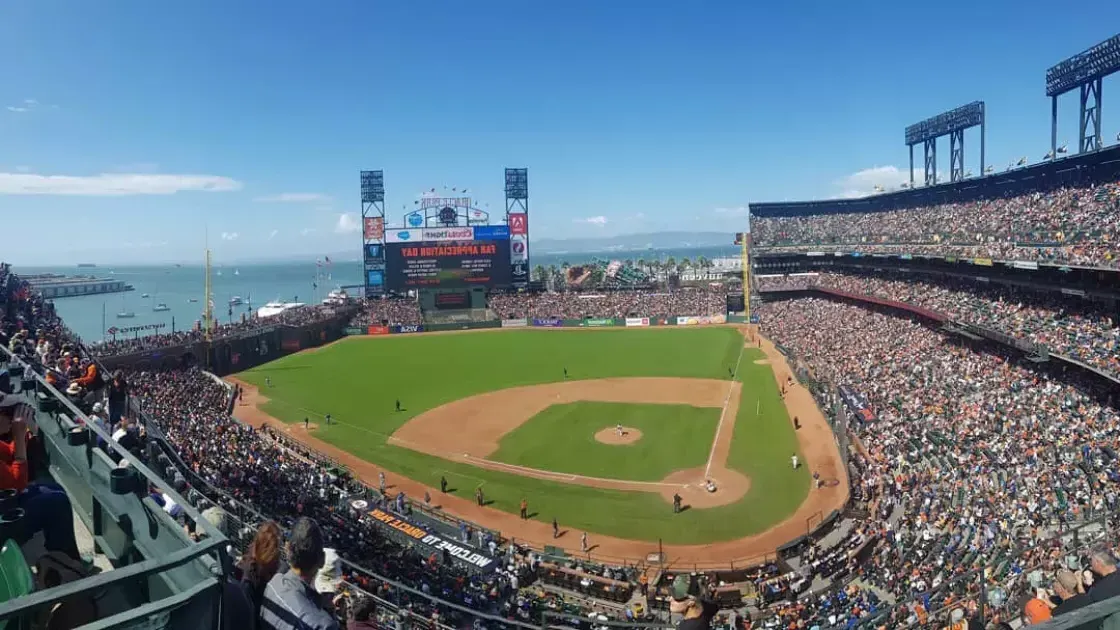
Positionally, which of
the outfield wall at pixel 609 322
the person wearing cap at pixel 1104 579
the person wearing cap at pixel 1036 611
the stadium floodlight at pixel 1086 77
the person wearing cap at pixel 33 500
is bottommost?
the outfield wall at pixel 609 322

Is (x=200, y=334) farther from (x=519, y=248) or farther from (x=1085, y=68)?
(x=1085, y=68)

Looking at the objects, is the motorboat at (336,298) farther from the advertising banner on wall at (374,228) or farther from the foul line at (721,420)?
the foul line at (721,420)

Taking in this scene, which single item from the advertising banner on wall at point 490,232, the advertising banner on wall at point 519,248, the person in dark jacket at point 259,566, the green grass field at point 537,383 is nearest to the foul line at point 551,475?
the green grass field at point 537,383

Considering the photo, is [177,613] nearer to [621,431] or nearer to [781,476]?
[781,476]

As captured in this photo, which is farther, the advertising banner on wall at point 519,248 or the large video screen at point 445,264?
the advertising banner on wall at point 519,248

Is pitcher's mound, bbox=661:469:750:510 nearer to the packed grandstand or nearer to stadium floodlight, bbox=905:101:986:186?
the packed grandstand

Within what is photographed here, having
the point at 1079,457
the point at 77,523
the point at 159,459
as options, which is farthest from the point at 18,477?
the point at 1079,457
